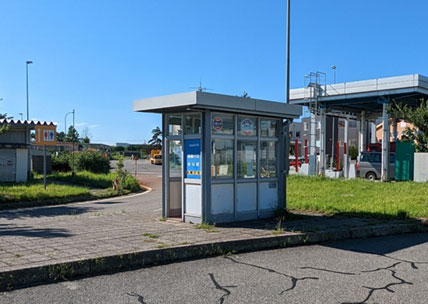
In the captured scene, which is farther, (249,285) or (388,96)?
(388,96)

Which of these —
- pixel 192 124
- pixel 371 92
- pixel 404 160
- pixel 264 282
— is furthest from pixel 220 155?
pixel 371 92

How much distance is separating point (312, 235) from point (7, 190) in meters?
13.1

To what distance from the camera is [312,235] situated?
8656mm

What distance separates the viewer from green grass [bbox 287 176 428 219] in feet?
39.8

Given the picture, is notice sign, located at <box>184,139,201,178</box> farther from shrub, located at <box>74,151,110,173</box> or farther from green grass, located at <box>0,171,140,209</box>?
shrub, located at <box>74,151,110,173</box>

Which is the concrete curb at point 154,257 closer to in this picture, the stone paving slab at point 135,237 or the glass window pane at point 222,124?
the stone paving slab at point 135,237

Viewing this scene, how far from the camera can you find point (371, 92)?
27344 millimetres

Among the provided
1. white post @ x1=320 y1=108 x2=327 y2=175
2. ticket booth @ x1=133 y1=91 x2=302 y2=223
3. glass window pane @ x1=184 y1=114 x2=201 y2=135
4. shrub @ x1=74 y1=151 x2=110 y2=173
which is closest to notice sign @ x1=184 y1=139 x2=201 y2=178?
ticket booth @ x1=133 y1=91 x2=302 y2=223

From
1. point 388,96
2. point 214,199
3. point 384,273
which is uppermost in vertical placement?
point 388,96

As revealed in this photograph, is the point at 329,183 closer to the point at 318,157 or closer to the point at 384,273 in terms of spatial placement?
the point at 318,157

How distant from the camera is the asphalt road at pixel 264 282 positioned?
5.12 meters

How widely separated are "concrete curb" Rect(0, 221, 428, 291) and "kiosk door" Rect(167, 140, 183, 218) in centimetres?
298

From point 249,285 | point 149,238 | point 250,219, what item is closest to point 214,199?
point 250,219

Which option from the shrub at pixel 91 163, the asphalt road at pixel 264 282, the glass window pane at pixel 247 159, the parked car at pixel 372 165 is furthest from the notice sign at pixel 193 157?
the shrub at pixel 91 163
